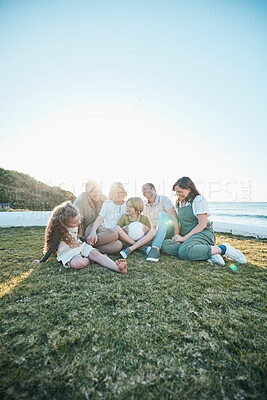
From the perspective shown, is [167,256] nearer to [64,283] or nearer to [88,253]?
[88,253]

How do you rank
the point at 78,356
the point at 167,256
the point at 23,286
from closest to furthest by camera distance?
1. the point at 78,356
2. the point at 23,286
3. the point at 167,256

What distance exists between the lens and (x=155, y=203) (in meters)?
4.07

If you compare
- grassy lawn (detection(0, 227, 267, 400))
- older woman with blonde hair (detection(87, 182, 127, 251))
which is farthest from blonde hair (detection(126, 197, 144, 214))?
grassy lawn (detection(0, 227, 267, 400))

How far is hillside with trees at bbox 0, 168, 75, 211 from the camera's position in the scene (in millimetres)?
10508

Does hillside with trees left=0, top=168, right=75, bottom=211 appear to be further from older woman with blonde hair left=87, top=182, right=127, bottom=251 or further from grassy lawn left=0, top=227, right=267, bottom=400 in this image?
grassy lawn left=0, top=227, right=267, bottom=400

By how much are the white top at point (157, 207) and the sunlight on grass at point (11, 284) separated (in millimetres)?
2564

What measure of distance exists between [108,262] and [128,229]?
3.29 feet

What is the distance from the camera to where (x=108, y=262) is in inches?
107

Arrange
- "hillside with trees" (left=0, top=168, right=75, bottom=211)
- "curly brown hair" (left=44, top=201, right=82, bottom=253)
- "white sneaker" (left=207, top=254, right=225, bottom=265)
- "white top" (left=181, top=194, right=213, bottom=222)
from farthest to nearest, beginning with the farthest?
"hillside with trees" (left=0, top=168, right=75, bottom=211) → "white top" (left=181, top=194, right=213, bottom=222) → "white sneaker" (left=207, top=254, right=225, bottom=265) → "curly brown hair" (left=44, top=201, right=82, bottom=253)

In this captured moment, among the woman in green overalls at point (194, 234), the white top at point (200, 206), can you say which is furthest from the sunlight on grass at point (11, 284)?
the white top at point (200, 206)

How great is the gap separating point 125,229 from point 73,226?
107 cm

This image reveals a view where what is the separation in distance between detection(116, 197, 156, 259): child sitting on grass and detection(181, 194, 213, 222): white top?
844 millimetres

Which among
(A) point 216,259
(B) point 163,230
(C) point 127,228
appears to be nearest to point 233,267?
(A) point 216,259

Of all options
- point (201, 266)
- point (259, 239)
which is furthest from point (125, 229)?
point (259, 239)
